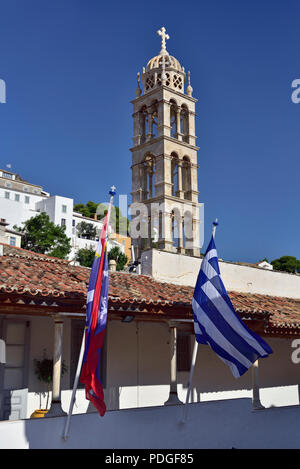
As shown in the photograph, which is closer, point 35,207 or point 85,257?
A: point 85,257

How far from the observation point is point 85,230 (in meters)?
70.9

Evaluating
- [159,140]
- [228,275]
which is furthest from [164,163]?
[228,275]

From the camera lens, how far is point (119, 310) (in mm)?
9852

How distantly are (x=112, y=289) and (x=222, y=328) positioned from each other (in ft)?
8.75

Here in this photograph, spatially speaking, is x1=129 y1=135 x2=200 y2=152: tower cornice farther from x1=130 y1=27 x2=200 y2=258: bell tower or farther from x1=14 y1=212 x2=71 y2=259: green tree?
x1=14 y1=212 x2=71 y2=259: green tree

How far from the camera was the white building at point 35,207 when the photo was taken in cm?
6069

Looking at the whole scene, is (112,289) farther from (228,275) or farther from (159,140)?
(159,140)

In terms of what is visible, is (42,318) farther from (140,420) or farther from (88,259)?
(88,259)

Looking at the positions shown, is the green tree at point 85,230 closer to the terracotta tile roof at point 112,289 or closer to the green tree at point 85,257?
the green tree at point 85,257

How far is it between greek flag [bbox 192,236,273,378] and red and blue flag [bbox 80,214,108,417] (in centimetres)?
194

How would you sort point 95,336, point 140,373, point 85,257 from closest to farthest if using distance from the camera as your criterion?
point 95,336, point 140,373, point 85,257

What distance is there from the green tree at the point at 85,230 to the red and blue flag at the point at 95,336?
62269mm
